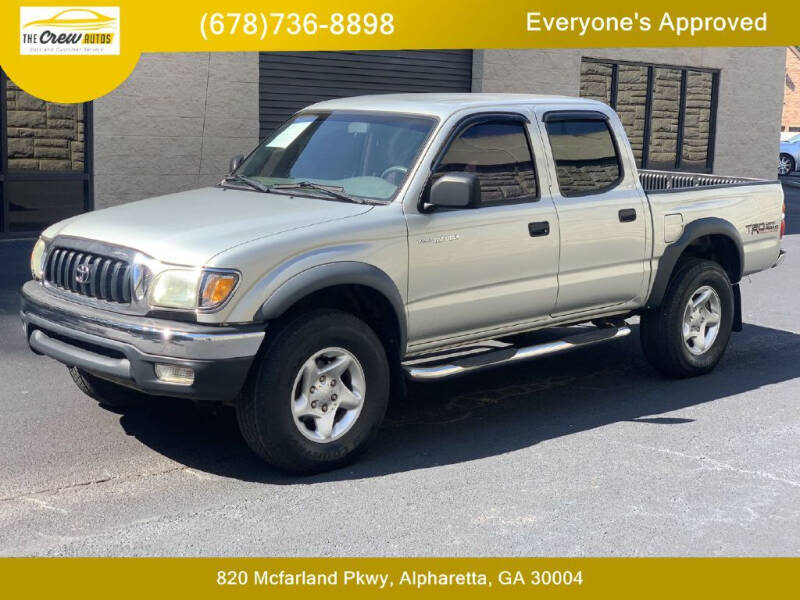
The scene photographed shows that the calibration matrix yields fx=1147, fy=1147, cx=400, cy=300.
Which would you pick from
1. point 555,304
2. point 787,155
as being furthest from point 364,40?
point 787,155

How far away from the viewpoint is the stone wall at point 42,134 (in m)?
13.9

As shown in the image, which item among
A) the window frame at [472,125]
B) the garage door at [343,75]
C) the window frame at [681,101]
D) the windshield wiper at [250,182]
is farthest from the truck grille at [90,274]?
the window frame at [681,101]

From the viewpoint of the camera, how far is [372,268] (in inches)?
230

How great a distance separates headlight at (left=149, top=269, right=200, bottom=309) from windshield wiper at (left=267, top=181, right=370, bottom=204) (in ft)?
3.97

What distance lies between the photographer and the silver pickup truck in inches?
213

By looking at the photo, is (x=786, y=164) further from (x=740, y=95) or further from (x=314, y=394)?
(x=314, y=394)

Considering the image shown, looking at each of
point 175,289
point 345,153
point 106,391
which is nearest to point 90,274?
point 175,289

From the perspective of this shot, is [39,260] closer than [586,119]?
Yes

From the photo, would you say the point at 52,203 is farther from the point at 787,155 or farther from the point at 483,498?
the point at 787,155

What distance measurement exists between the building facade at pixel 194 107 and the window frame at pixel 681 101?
68 mm

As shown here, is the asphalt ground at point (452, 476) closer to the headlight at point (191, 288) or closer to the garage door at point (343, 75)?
the headlight at point (191, 288)

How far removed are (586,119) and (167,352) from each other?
11.0ft

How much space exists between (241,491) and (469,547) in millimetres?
1243

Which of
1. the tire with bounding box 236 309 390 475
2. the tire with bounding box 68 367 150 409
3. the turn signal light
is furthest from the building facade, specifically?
the turn signal light
